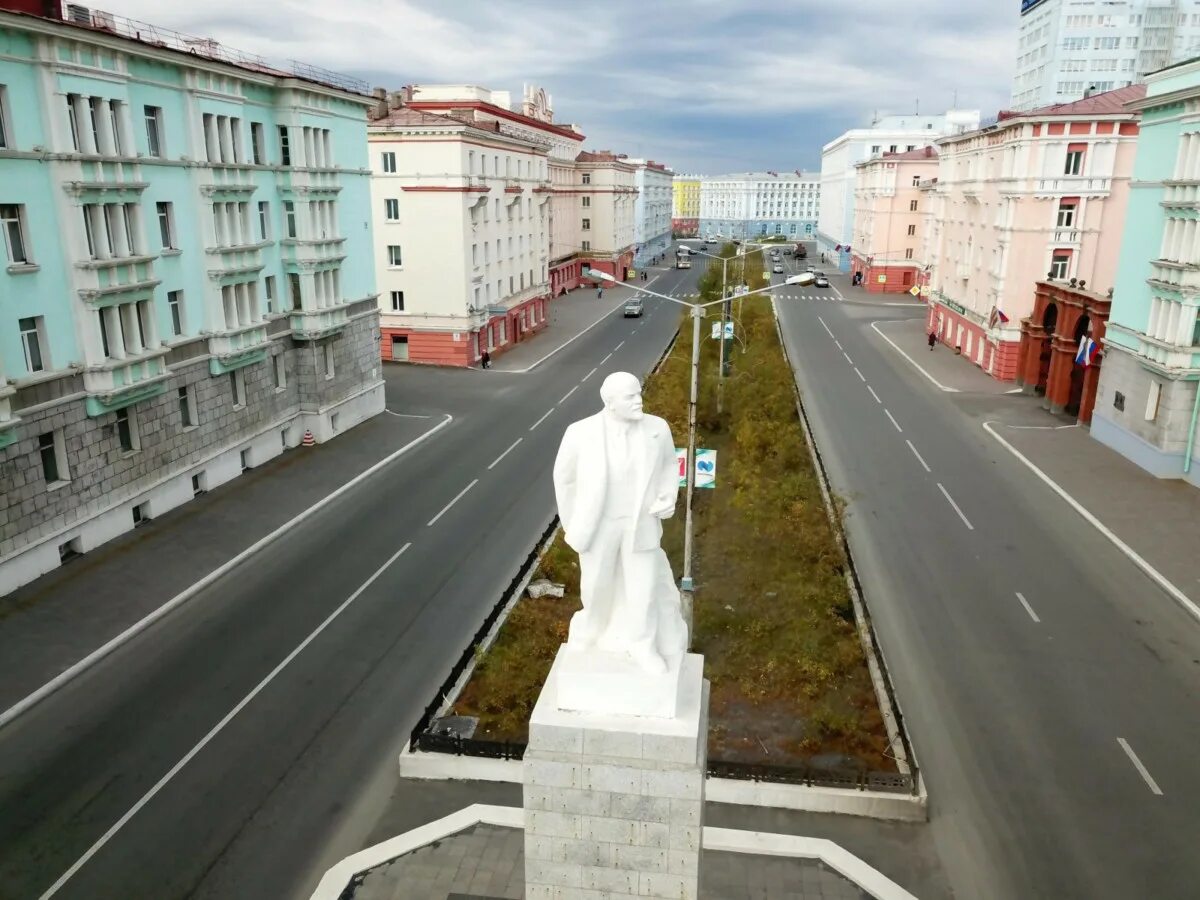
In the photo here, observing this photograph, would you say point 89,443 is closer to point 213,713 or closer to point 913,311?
point 213,713

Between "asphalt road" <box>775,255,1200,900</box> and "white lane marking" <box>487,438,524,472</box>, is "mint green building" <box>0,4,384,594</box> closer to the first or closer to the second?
"white lane marking" <box>487,438,524,472</box>

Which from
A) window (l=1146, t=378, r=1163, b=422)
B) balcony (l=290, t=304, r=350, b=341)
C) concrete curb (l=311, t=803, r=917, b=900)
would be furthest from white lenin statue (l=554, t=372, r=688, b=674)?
window (l=1146, t=378, r=1163, b=422)

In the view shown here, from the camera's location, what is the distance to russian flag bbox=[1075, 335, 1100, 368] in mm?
36219

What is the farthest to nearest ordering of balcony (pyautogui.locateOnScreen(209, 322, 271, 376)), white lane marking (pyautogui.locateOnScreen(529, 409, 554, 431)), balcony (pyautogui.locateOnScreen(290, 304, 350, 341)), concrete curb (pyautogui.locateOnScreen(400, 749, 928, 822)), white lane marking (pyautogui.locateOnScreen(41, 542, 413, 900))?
white lane marking (pyautogui.locateOnScreen(529, 409, 554, 431))
balcony (pyautogui.locateOnScreen(290, 304, 350, 341))
balcony (pyautogui.locateOnScreen(209, 322, 271, 376))
concrete curb (pyautogui.locateOnScreen(400, 749, 928, 822))
white lane marking (pyautogui.locateOnScreen(41, 542, 413, 900))

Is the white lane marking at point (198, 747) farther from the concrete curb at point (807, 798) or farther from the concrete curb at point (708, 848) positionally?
the concrete curb at point (807, 798)

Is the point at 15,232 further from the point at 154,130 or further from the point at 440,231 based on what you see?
the point at 440,231

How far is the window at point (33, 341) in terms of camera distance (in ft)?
71.3

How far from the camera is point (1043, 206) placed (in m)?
44.7

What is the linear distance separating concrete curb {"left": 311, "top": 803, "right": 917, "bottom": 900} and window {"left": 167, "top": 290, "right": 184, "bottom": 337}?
19.2 m

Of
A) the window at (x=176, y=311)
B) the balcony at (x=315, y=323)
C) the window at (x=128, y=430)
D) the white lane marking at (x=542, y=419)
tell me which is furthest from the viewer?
the white lane marking at (x=542, y=419)

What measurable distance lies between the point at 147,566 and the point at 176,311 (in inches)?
331

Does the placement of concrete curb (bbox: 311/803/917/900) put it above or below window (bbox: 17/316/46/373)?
below

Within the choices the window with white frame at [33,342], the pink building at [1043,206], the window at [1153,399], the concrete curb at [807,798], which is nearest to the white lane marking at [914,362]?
→ the pink building at [1043,206]

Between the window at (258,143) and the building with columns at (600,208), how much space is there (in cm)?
6015
